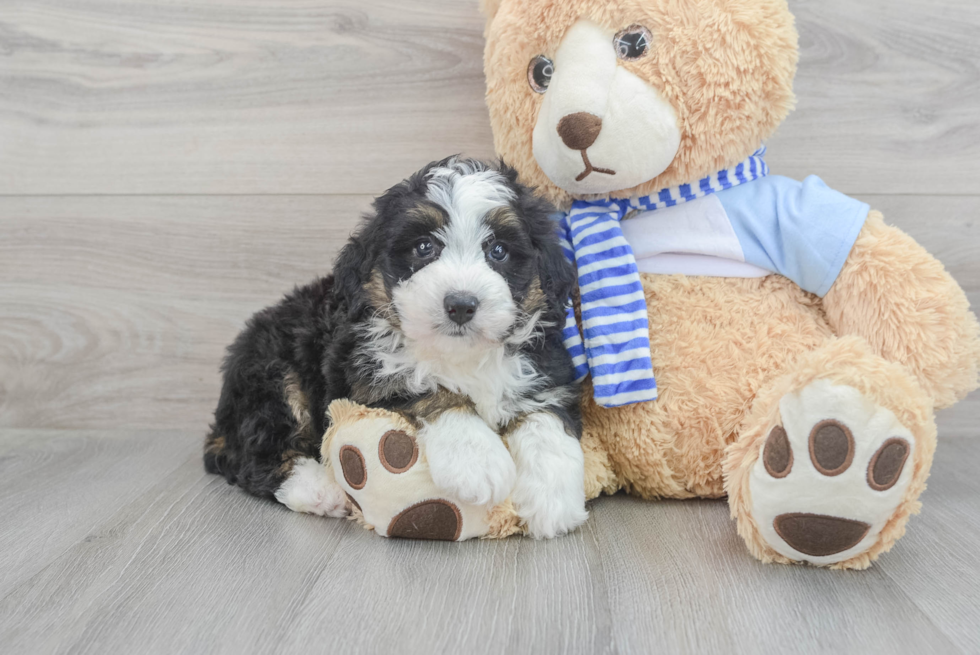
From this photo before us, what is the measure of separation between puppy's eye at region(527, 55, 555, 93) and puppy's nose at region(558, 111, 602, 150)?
165 millimetres

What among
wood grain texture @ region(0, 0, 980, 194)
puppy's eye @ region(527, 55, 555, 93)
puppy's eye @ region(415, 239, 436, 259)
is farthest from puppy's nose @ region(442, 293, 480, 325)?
wood grain texture @ region(0, 0, 980, 194)

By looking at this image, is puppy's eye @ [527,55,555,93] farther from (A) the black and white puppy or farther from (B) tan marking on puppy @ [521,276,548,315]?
(B) tan marking on puppy @ [521,276,548,315]

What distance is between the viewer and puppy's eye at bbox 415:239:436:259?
150 cm

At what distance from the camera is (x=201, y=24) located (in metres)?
2.25

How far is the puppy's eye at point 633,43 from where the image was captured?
1.57 meters

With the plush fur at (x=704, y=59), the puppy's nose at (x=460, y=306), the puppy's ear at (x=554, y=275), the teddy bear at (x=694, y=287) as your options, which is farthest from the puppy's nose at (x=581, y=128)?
the puppy's nose at (x=460, y=306)

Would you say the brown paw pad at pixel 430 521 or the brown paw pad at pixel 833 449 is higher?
the brown paw pad at pixel 833 449

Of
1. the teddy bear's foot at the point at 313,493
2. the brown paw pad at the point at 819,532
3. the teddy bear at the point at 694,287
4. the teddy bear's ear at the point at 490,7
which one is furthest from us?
the teddy bear's ear at the point at 490,7

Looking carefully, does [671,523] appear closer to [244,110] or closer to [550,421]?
[550,421]

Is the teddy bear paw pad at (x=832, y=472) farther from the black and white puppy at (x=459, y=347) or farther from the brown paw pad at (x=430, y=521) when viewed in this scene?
the brown paw pad at (x=430, y=521)

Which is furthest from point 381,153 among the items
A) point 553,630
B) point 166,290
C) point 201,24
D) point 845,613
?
point 845,613

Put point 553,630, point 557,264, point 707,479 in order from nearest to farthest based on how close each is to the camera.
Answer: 1. point 553,630
2. point 557,264
3. point 707,479

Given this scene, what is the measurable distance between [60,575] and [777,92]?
5.89 ft

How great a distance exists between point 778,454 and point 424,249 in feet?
2.57
